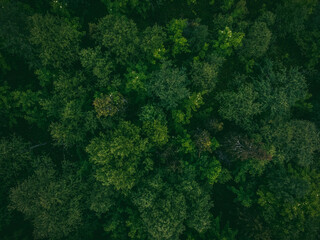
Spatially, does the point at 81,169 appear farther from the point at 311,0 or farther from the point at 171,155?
the point at 311,0

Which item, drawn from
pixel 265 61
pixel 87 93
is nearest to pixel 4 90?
pixel 87 93

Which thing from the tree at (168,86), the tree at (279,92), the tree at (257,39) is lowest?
the tree at (168,86)

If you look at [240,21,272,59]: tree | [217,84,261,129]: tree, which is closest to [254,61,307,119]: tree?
[217,84,261,129]: tree

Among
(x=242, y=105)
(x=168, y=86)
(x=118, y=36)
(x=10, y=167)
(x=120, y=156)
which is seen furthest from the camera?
(x=242, y=105)

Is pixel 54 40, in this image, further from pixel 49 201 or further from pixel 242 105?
pixel 242 105

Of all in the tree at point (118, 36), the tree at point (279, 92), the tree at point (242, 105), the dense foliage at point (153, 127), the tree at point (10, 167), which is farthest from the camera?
the tree at point (279, 92)

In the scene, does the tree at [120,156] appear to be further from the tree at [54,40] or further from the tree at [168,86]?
the tree at [54,40]

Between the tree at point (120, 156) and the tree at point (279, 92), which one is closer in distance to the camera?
the tree at point (120, 156)

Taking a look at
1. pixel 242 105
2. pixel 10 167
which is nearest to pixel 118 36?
pixel 242 105

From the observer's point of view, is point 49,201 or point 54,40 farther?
point 54,40

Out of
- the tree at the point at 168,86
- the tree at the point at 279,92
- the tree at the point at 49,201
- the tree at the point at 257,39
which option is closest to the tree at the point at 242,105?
the tree at the point at 279,92
